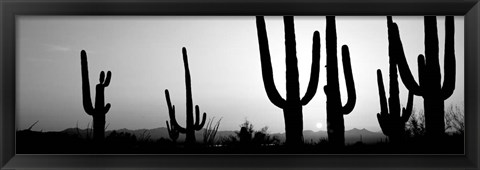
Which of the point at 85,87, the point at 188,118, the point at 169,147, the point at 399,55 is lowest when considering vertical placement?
the point at 169,147

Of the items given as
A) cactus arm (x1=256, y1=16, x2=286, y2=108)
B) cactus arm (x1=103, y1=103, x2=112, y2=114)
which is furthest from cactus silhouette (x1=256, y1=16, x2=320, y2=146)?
cactus arm (x1=103, y1=103, x2=112, y2=114)

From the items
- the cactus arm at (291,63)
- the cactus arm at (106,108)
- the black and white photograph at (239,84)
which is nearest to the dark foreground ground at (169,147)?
the black and white photograph at (239,84)

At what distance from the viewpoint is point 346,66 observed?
7.20ft

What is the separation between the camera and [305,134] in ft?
7.20

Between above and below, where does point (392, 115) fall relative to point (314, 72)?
below

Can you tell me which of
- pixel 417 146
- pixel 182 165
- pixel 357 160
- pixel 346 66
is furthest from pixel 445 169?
pixel 182 165

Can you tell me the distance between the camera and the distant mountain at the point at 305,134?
219 cm

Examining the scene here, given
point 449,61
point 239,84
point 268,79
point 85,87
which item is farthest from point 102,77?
point 449,61

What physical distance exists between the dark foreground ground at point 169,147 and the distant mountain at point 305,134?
0.7 inches

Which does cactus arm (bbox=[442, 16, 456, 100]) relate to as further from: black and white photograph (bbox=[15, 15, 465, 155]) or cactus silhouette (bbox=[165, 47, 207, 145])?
cactus silhouette (bbox=[165, 47, 207, 145])

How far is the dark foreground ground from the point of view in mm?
2193

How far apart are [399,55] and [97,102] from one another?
124 centimetres

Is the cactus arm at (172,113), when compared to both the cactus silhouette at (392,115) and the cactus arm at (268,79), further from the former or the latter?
the cactus silhouette at (392,115)

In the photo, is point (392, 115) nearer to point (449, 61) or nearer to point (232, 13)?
point (449, 61)
